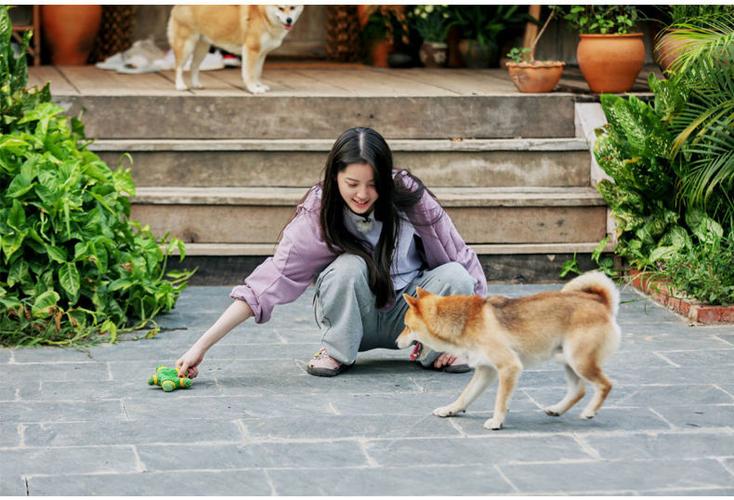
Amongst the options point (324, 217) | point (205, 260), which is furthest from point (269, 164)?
point (324, 217)

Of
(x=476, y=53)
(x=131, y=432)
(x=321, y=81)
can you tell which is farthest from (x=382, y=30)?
(x=131, y=432)

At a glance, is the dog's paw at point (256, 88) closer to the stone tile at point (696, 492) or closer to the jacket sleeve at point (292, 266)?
the jacket sleeve at point (292, 266)

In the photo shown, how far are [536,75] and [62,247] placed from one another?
320 centimetres

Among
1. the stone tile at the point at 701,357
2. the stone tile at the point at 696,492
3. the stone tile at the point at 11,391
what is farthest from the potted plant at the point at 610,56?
the stone tile at the point at 696,492

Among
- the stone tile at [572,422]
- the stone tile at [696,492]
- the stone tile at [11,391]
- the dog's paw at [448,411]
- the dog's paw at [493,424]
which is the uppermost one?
the stone tile at [696,492]

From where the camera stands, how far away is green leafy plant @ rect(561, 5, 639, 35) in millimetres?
7324

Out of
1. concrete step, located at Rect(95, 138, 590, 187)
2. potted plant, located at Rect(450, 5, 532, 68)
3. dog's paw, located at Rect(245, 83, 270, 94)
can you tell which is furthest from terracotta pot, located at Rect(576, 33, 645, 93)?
dog's paw, located at Rect(245, 83, 270, 94)

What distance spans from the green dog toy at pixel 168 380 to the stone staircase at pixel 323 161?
6.45 ft

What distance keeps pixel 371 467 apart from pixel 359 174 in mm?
1190

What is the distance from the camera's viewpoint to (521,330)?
3996mm

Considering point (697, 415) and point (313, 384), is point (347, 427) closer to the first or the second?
point (313, 384)

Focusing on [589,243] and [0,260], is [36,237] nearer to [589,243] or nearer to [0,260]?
[0,260]

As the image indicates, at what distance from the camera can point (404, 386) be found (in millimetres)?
4680

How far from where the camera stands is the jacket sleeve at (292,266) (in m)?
4.61
